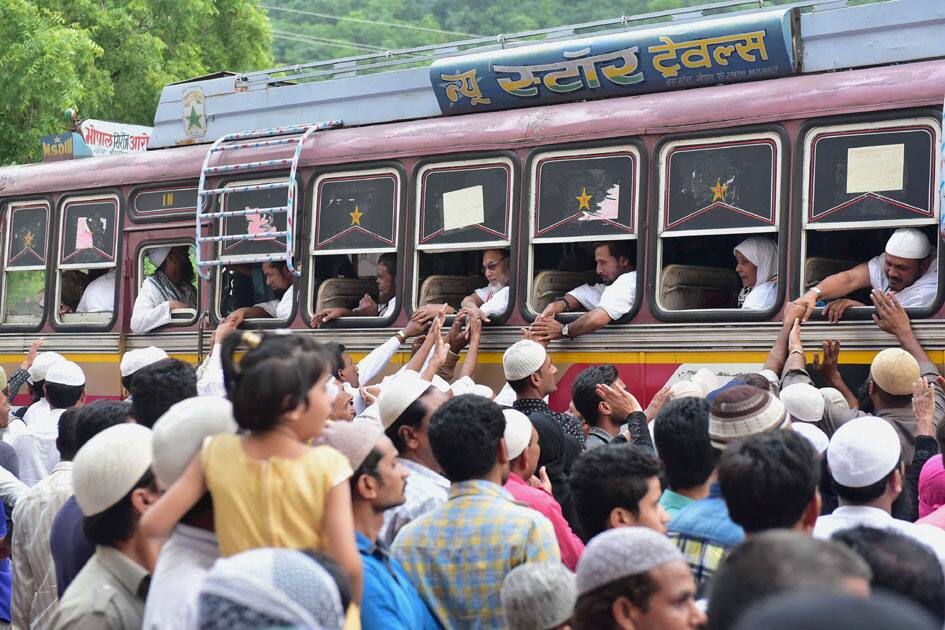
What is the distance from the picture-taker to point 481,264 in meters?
9.48

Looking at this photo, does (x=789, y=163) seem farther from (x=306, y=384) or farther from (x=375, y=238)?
(x=306, y=384)

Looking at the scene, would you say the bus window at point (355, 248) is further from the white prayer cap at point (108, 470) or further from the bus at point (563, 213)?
the white prayer cap at point (108, 470)

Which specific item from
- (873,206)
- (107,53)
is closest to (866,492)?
(873,206)

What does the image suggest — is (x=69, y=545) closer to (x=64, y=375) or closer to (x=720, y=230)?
(x=64, y=375)

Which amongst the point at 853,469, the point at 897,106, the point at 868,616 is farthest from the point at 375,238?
the point at 868,616

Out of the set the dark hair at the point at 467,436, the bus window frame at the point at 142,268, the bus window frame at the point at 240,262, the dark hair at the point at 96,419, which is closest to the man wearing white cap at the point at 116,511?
the dark hair at the point at 467,436

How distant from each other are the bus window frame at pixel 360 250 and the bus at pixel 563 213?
15 mm

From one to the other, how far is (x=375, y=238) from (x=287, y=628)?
7216 mm

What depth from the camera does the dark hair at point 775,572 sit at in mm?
2191

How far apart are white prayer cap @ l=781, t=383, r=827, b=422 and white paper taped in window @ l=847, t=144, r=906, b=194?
174cm

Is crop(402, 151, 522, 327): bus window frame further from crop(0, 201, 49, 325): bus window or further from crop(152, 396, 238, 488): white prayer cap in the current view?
crop(152, 396, 238, 488): white prayer cap

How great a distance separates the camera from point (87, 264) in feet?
36.6

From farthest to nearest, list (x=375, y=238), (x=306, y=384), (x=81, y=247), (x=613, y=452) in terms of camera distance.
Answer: (x=81, y=247) → (x=375, y=238) → (x=613, y=452) → (x=306, y=384)

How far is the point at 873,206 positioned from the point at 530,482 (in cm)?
326
